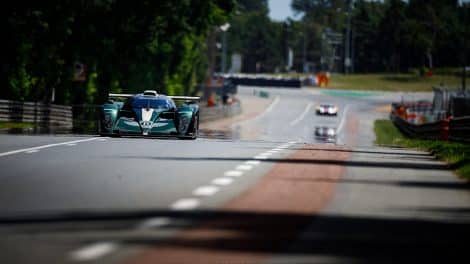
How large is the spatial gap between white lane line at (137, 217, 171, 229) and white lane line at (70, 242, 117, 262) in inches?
43.2

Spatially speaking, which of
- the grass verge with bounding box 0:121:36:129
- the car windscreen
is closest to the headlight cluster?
the car windscreen

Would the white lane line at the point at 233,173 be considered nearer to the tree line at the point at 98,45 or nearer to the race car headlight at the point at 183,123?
the race car headlight at the point at 183,123

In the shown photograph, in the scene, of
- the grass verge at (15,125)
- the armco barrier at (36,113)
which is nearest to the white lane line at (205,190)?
the grass verge at (15,125)

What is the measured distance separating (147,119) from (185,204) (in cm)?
1896

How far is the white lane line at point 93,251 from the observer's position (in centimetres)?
939

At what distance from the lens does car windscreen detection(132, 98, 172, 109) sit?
3247 centimetres

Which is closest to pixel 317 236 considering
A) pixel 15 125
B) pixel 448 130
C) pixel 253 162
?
pixel 253 162

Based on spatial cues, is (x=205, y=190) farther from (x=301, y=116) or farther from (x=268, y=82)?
(x=268, y=82)

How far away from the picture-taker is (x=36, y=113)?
53188 millimetres

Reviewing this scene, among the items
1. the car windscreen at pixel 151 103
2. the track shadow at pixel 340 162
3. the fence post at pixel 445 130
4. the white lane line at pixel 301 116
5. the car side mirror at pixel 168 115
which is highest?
the car windscreen at pixel 151 103

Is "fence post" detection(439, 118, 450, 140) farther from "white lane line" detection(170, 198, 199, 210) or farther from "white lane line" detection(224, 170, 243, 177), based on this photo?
"white lane line" detection(170, 198, 199, 210)

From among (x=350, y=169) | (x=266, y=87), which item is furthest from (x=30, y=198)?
(x=266, y=87)

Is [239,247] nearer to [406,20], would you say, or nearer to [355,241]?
[355,241]

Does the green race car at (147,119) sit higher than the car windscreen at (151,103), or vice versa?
the car windscreen at (151,103)
